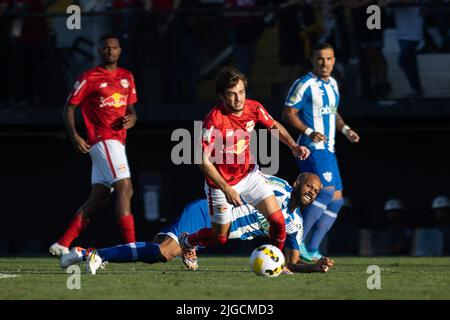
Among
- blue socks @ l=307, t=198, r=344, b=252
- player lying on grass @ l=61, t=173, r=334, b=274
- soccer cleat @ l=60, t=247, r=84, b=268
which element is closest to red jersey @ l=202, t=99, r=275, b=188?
player lying on grass @ l=61, t=173, r=334, b=274

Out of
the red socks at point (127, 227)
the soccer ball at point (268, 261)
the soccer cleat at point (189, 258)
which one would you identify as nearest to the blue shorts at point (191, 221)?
the soccer cleat at point (189, 258)

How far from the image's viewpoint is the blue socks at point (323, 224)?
11656 millimetres

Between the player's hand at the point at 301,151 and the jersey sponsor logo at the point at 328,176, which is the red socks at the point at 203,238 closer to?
the player's hand at the point at 301,151

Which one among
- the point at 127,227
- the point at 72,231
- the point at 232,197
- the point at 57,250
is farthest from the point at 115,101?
the point at 232,197

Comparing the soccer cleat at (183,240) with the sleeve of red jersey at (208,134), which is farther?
the soccer cleat at (183,240)

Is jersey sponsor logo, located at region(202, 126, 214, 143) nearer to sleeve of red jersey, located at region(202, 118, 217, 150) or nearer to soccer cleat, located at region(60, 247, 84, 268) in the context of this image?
sleeve of red jersey, located at region(202, 118, 217, 150)

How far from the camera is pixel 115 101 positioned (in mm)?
12359

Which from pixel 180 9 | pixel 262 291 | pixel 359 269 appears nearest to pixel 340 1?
pixel 180 9

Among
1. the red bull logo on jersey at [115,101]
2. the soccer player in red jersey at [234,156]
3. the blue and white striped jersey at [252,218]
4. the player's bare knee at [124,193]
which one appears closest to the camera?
the soccer player in red jersey at [234,156]

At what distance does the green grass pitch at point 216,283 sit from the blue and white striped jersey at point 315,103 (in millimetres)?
1423

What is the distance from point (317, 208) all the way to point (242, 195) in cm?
188

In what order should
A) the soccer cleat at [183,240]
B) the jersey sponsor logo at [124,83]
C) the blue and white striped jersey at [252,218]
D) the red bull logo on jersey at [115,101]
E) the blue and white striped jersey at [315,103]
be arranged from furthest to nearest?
1. the jersey sponsor logo at [124,83]
2. the red bull logo on jersey at [115,101]
3. the blue and white striped jersey at [315,103]
4. the blue and white striped jersey at [252,218]
5. the soccer cleat at [183,240]

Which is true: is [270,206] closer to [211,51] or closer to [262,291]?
[262,291]

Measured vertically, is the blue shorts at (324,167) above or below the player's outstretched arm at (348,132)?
below
